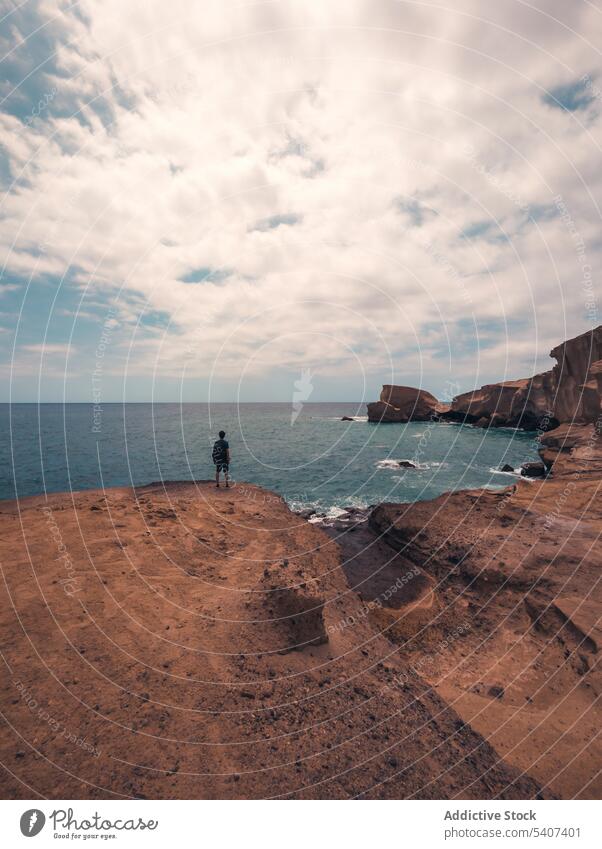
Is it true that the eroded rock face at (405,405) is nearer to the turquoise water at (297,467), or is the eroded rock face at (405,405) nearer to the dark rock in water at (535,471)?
the turquoise water at (297,467)

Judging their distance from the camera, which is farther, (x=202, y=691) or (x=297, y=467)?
(x=297, y=467)

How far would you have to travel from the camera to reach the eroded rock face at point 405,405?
111m

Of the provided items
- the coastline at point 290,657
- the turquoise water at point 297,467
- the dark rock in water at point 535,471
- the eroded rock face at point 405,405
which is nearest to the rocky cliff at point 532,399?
the eroded rock face at point 405,405

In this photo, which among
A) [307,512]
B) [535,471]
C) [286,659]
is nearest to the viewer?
[286,659]

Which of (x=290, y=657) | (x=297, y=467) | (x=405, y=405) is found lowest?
(x=297, y=467)

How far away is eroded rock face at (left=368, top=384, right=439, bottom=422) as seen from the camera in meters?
111

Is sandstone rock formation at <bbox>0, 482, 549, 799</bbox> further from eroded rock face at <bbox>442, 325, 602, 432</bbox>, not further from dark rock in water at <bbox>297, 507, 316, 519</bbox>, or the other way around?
eroded rock face at <bbox>442, 325, 602, 432</bbox>

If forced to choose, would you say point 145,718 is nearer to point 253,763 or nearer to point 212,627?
point 253,763

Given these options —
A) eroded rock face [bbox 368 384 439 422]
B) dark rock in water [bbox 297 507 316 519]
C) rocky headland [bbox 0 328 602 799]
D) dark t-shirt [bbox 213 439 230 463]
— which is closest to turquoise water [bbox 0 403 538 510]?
dark rock in water [bbox 297 507 316 519]

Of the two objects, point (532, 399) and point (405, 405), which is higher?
point (532, 399)

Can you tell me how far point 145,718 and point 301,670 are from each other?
7.83 feet

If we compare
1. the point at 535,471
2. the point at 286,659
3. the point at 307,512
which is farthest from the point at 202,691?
the point at 535,471

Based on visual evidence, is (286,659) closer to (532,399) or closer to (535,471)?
(535,471)

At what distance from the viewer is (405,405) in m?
112
